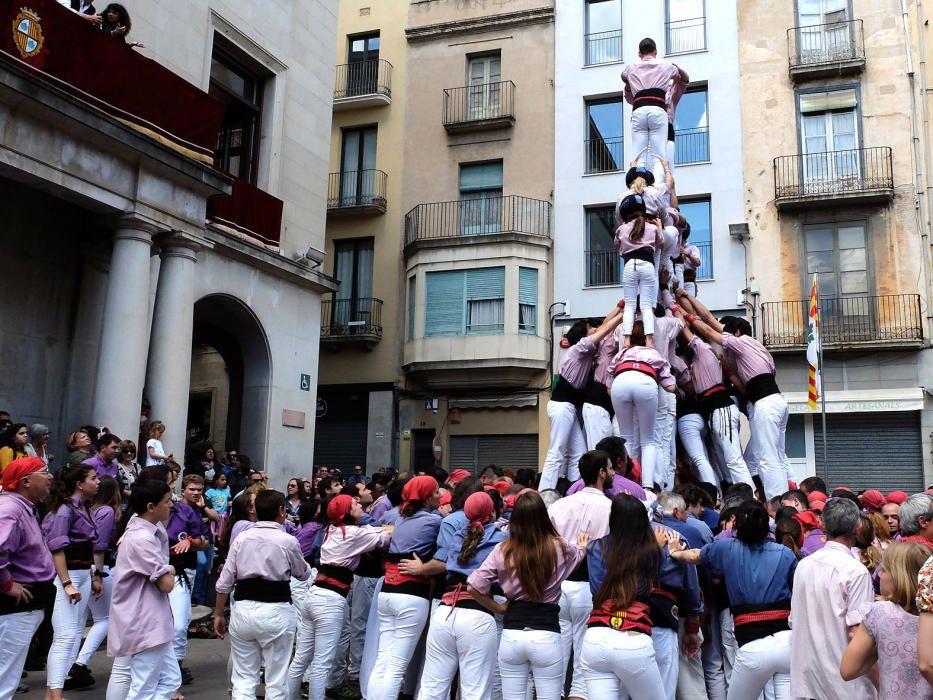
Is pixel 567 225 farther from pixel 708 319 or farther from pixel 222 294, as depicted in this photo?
pixel 708 319

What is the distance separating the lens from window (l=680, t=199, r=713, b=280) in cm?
2517

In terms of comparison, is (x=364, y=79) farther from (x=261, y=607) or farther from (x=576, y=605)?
(x=576, y=605)

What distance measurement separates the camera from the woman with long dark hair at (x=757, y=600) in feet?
18.5

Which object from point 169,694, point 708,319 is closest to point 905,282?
point 708,319

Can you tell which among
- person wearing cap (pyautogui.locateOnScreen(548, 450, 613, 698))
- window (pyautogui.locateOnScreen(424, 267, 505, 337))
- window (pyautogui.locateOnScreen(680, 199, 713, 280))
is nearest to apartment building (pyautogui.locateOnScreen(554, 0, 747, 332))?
window (pyautogui.locateOnScreen(680, 199, 713, 280))

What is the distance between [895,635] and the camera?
13.0ft

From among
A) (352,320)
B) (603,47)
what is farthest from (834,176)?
(352,320)

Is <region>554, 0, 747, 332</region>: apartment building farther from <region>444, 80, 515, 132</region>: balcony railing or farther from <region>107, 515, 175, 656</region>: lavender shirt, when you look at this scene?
<region>107, 515, 175, 656</region>: lavender shirt

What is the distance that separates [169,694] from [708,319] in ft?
29.1

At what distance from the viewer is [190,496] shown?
359 inches

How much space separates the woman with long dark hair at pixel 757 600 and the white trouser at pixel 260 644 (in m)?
3.01

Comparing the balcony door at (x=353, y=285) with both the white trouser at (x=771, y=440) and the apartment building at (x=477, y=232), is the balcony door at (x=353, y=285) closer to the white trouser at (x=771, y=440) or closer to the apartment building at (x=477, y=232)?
the apartment building at (x=477, y=232)

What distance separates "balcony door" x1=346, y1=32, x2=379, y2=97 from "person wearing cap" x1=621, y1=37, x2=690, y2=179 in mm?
17716

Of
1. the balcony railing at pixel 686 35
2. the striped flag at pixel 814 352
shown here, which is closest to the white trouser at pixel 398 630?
the striped flag at pixel 814 352
